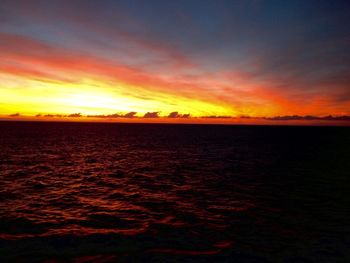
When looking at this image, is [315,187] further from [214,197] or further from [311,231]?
[311,231]

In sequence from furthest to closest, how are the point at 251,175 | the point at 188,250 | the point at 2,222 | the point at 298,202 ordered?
the point at 251,175 < the point at 298,202 < the point at 2,222 < the point at 188,250

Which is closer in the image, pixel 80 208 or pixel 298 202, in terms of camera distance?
pixel 80 208

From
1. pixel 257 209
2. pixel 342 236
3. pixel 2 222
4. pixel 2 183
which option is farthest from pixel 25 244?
pixel 2 183

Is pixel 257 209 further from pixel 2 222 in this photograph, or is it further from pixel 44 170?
pixel 44 170

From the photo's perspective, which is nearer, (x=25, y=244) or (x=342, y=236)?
(x=25, y=244)

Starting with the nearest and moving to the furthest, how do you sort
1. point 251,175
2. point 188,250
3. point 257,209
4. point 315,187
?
1. point 188,250
2. point 257,209
3. point 315,187
4. point 251,175

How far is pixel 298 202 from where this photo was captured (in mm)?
21688

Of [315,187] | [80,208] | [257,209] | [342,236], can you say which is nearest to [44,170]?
[80,208]

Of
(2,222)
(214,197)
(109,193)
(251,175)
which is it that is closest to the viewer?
(2,222)

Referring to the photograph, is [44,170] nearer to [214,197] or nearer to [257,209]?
[214,197]

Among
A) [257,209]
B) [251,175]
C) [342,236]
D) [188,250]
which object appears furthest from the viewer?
[251,175]

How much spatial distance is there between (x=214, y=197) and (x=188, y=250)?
10427mm

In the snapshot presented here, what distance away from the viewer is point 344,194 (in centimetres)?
2423

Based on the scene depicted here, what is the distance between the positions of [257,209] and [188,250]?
323 inches
